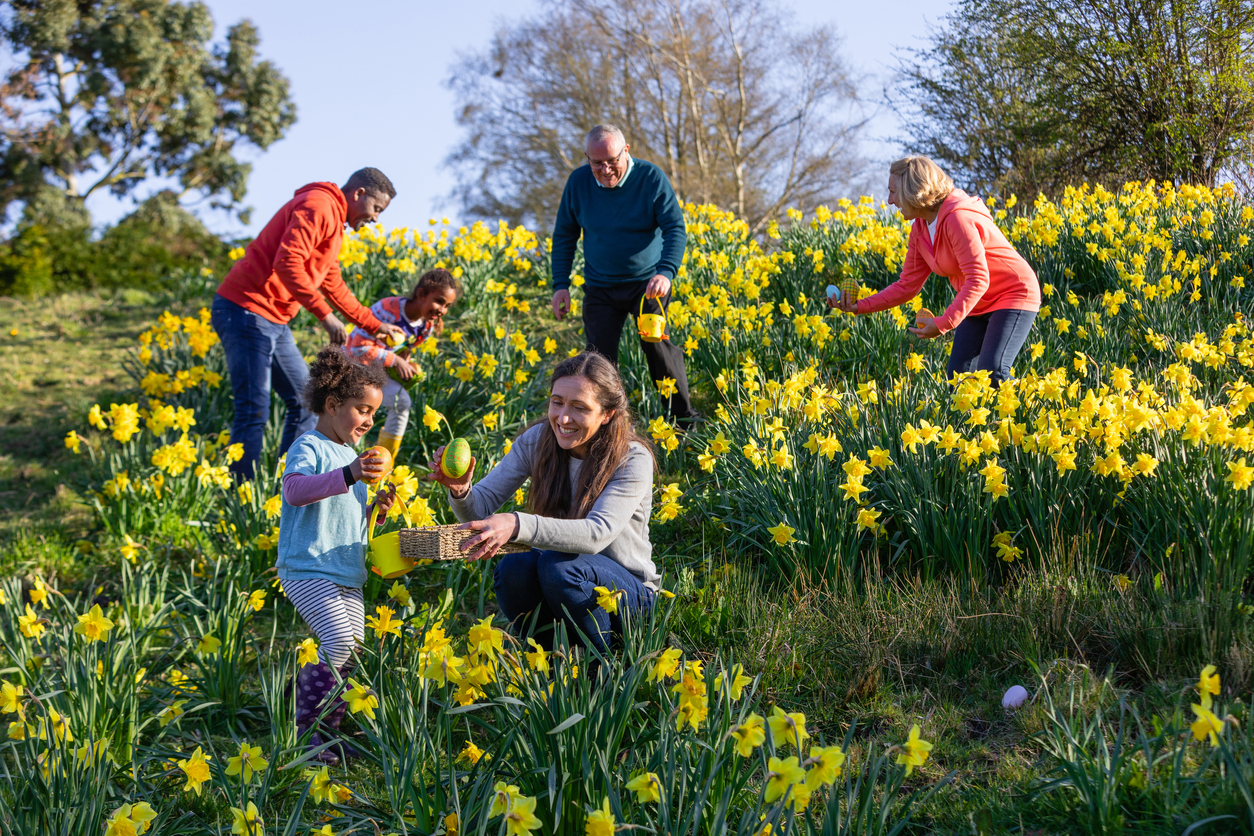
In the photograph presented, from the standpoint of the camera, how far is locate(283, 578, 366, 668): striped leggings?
8.87 feet

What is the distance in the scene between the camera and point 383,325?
4.62 m

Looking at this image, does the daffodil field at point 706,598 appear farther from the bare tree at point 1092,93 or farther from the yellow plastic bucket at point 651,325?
the bare tree at point 1092,93

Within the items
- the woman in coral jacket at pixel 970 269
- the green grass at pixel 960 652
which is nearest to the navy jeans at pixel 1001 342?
the woman in coral jacket at pixel 970 269

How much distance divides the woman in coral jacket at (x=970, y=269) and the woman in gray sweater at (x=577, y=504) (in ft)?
5.45

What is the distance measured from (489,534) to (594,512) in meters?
0.40

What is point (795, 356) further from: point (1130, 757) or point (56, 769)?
point (56, 769)

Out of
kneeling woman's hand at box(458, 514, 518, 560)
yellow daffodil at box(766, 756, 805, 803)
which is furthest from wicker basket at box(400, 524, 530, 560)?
yellow daffodil at box(766, 756, 805, 803)

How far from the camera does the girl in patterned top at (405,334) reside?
3878 millimetres

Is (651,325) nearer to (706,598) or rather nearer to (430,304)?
(430,304)

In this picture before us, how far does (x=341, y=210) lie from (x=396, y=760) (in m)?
3.11

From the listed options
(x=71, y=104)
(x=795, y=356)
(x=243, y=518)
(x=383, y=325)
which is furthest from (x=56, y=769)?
(x=71, y=104)

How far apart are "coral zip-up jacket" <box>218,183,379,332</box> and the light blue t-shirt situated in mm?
1578

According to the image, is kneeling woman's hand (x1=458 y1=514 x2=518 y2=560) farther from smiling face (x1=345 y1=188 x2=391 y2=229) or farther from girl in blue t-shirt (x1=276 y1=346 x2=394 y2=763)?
smiling face (x1=345 y1=188 x2=391 y2=229)

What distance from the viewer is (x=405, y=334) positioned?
4.80 metres
